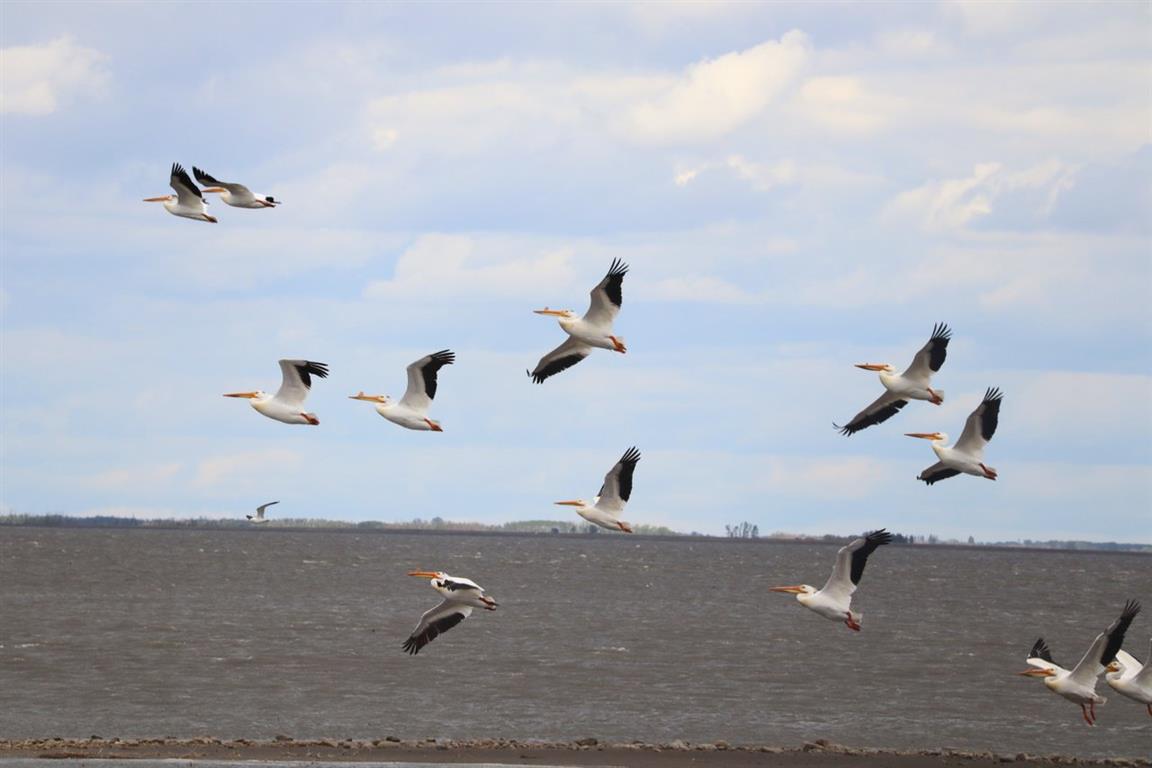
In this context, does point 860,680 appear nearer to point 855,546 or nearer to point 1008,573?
point 855,546

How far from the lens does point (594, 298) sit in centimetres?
2345

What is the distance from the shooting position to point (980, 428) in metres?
22.3

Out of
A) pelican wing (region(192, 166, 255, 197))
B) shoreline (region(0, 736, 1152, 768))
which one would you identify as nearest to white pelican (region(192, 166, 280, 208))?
pelican wing (region(192, 166, 255, 197))

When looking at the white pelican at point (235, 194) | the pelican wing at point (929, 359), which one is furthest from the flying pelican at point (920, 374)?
the white pelican at point (235, 194)

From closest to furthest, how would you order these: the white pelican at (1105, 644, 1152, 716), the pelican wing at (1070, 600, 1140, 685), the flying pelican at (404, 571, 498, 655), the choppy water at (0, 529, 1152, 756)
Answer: the pelican wing at (1070, 600, 1140, 685), the flying pelican at (404, 571, 498, 655), the white pelican at (1105, 644, 1152, 716), the choppy water at (0, 529, 1152, 756)

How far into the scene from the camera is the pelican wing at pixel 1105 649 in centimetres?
2194

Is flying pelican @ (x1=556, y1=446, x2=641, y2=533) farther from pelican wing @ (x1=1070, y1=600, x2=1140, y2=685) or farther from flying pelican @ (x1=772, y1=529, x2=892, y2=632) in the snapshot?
pelican wing @ (x1=1070, y1=600, x2=1140, y2=685)

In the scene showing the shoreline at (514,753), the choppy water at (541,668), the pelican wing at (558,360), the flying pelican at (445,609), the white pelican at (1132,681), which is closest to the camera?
the flying pelican at (445,609)

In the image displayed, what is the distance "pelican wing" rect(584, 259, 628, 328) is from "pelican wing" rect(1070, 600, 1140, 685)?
25.8ft

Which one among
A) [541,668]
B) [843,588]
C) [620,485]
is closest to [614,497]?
[620,485]

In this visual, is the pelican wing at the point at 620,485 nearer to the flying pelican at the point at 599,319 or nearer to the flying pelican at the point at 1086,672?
the flying pelican at the point at 599,319

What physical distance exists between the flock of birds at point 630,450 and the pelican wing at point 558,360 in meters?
0.01

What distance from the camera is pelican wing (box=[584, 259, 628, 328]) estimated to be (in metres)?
23.4

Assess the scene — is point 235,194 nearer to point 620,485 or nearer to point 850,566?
point 620,485
